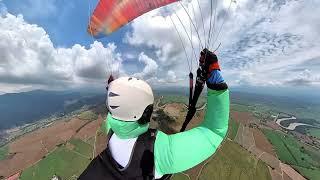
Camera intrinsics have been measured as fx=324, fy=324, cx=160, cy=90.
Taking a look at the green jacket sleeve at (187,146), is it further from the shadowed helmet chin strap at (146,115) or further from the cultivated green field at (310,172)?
the cultivated green field at (310,172)

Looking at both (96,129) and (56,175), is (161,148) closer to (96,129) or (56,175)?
(56,175)

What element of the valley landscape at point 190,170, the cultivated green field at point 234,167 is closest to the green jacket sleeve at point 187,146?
the valley landscape at point 190,170

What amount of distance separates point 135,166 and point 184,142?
0.64m

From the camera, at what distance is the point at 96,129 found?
177875 millimetres

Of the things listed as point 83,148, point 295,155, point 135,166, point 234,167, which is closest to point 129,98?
point 135,166

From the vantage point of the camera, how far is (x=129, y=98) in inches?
142

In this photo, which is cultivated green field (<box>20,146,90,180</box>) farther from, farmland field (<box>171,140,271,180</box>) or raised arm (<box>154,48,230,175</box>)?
raised arm (<box>154,48,230,175</box>)

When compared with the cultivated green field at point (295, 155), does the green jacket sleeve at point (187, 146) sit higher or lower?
higher

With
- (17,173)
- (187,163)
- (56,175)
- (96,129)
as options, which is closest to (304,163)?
(96,129)

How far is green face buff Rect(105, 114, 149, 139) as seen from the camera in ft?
12.6

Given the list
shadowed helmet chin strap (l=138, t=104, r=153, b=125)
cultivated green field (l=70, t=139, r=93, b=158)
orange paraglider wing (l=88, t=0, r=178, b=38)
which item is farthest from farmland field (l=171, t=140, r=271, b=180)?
shadowed helmet chin strap (l=138, t=104, r=153, b=125)

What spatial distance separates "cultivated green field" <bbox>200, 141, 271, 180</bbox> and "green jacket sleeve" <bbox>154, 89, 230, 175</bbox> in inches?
4969

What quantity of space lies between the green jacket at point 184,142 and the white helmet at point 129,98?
18cm

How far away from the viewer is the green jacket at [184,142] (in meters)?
3.79
